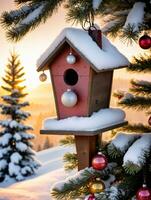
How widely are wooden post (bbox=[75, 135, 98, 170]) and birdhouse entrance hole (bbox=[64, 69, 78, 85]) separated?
0.30m

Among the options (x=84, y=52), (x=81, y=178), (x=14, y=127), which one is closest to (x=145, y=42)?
(x=84, y=52)

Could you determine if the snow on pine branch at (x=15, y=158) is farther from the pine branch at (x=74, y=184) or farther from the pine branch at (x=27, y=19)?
the pine branch at (x=27, y=19)

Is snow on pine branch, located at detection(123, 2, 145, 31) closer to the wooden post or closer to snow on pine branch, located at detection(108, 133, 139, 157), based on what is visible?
snow on pine branch, located at detection(108, 133, 139, 157)

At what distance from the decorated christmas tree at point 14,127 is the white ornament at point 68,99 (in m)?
6.54

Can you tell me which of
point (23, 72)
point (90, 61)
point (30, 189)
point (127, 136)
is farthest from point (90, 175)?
point (23, 72)

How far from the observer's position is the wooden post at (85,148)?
7.34 ft

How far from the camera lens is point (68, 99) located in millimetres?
2107

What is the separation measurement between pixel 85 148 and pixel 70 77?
1.30 feet

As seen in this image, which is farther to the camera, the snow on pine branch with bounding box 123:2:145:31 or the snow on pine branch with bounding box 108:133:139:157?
the snow on pine branch with bounding box 108:133:139:157

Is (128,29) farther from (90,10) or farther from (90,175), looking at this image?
(90,175)

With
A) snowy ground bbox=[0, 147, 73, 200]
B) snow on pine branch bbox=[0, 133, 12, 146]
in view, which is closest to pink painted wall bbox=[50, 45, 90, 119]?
snowy ground bbox=[0, 147, 73, 200]

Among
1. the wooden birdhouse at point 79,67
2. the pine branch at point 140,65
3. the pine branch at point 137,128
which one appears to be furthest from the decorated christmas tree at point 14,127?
the wooden birdhouse at point 79,67

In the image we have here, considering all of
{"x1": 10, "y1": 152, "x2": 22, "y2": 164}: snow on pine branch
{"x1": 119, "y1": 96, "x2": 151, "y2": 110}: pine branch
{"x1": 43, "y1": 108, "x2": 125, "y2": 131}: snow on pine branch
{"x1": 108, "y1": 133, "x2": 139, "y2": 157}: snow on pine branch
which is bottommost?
{"x1": 10, "y1": 152, "x2": 22, "y2": 164}: snow on pine branch

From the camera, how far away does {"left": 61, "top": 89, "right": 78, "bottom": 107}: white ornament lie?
2.11 m
